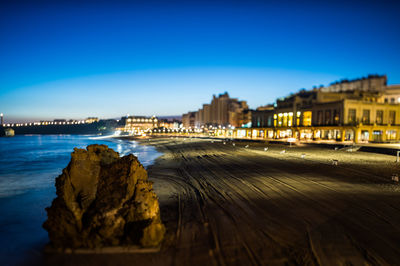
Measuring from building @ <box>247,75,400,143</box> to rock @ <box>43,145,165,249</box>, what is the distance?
4414 centimetres

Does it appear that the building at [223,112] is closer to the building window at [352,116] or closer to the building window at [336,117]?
the building window at [336,117]

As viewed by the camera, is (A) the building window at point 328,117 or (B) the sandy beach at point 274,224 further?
(A) the building window at point 328,117

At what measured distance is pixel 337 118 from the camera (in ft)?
141

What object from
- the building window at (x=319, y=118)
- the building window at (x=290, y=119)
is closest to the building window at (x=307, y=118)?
the building window at (x=319, y=118)

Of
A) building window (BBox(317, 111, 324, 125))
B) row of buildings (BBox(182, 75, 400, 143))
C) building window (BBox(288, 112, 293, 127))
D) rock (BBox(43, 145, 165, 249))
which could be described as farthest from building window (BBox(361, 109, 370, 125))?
rock (BBox(43, 145, 165, 249))

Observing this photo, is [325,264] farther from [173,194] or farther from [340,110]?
[340,110]

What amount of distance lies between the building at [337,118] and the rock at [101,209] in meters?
44.1

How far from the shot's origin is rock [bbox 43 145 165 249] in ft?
18.3

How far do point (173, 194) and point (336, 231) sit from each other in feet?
20.8

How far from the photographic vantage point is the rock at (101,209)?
5.57 meters

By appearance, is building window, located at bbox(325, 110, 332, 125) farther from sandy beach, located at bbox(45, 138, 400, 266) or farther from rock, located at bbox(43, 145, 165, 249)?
rock, located at bbox(43, 145, 165, 249)

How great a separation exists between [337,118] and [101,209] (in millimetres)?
48300

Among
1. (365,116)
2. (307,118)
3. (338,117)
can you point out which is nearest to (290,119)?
(307,118)

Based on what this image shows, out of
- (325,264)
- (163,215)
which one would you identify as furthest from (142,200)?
(325,264)
